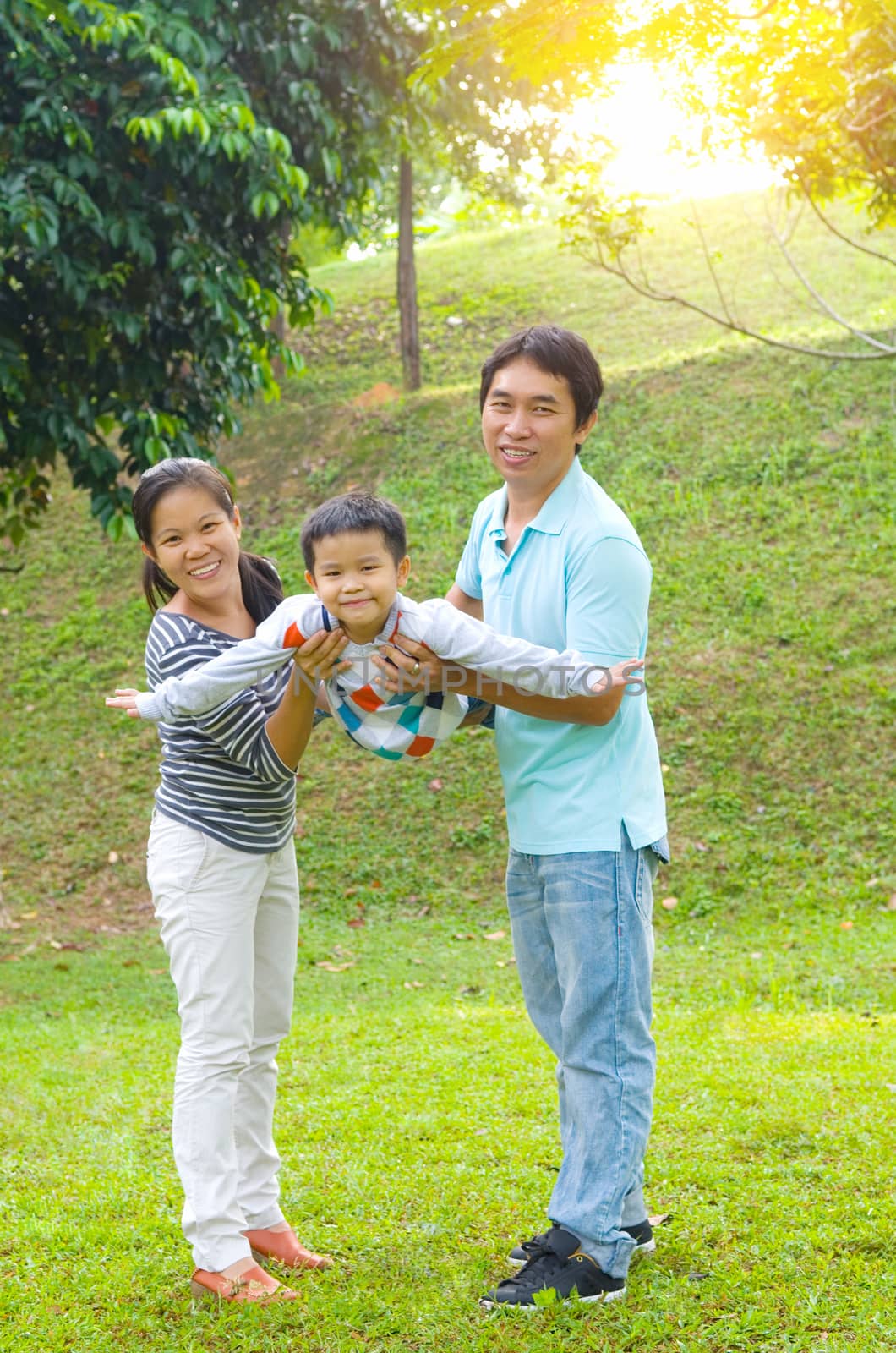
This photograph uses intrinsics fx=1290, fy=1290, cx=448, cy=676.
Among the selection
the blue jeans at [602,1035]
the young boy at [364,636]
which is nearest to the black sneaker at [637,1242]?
the blue jeans at [602,1035]

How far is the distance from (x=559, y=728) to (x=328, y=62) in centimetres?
660

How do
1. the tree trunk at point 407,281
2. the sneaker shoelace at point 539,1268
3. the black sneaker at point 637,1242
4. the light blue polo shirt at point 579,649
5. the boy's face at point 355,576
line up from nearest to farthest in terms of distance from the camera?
the boy's face at point 355,576
the light blue polo shirt at point 579,649
the sneaker shoelace at point 539,1268
the black sneaker at point 637,1242
the tree trunk at point 407,281

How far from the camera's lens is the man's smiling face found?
9.04 feet

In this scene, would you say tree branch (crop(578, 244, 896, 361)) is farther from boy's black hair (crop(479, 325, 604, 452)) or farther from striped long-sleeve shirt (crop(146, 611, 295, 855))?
striped long-sleeve shirt (crop(146, 611, 295, 855))

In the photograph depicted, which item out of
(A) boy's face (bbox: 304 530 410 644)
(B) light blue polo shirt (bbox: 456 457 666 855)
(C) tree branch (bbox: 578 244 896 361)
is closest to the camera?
(A) boy's face (bbox: 304 530 410 644)

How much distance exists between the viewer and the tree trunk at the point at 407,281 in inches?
526

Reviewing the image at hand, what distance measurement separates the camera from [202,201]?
6.87 metres

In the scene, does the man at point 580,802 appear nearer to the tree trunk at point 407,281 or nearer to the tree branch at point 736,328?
the tree branch at point 736,328

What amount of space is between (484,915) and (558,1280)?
5.04 meters

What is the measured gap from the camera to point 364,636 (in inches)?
104

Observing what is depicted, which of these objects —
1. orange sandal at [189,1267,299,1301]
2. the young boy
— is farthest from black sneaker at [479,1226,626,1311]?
the young boy

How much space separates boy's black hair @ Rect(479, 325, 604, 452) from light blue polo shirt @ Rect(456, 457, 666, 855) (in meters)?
0.17

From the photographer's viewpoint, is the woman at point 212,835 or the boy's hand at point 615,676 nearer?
the boy's hand at point 615,676

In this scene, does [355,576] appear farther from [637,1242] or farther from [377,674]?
[637,1242]
